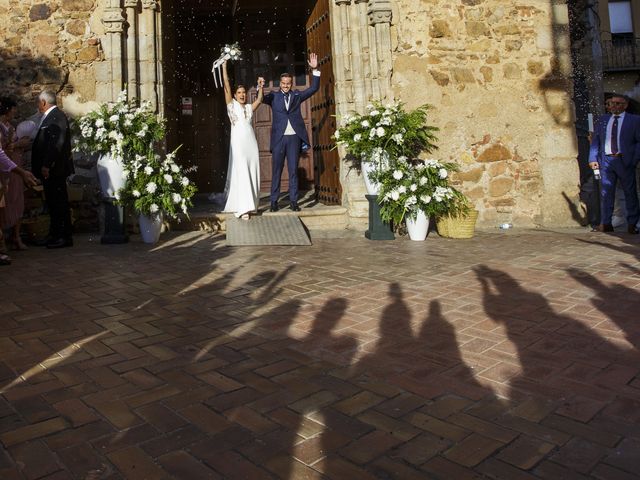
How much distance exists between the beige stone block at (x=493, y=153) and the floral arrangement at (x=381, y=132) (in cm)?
130

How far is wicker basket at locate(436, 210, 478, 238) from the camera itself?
21.8ft

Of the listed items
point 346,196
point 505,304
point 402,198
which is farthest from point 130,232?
point 505,304

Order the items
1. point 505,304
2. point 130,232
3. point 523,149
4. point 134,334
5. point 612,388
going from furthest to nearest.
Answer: point 523,149 < point 130,232 < point 505,304 < point 134,334 < point 612,388

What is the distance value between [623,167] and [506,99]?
72.0 inches

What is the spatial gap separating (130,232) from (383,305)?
4.66 metres

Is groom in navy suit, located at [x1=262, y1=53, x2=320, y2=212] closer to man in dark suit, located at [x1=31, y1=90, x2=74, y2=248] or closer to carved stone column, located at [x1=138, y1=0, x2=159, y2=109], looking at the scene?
carved stone column, located at [x1=138, y1=0, x2=159, y2=109]

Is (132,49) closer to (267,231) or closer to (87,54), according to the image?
(87,54)

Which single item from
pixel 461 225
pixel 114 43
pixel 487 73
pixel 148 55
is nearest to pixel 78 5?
pixel 114 43

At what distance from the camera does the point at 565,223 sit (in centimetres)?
770

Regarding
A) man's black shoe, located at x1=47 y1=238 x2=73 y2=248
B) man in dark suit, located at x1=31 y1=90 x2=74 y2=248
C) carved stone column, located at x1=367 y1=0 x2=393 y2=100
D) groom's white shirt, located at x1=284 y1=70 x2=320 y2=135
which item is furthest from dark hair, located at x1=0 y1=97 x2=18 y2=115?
carved stone column, located at x1=367 y1=0 x2=393 y2=100

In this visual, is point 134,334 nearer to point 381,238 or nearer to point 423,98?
point 381,238

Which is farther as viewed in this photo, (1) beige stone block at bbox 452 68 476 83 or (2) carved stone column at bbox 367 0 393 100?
(1) beige stone block at bbox 452 68 476 83

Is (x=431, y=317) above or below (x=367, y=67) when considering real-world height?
below

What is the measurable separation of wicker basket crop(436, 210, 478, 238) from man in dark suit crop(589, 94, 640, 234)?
177cm
